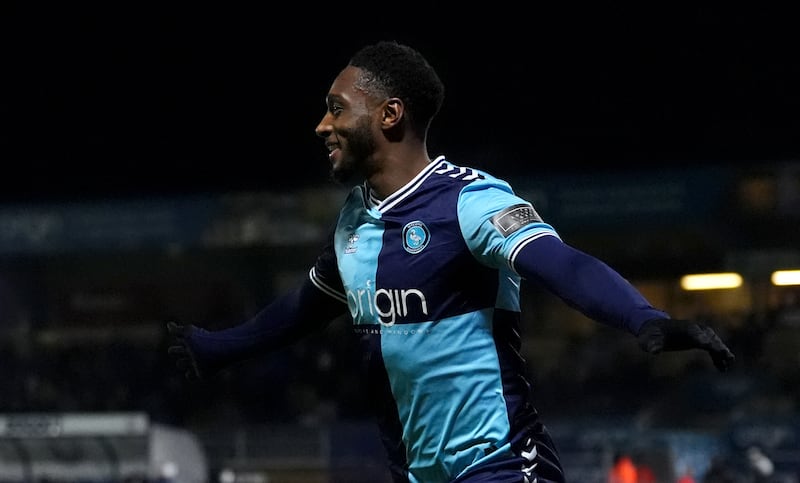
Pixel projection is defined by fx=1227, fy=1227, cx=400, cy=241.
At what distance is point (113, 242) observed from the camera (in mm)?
16688

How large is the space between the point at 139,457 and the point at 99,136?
669cm

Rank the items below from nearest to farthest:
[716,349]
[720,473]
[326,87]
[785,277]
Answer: [716,349]
[720,473]
[785,277]
[326,87]

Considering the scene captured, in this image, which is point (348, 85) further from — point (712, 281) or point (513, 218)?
point (712, 281)

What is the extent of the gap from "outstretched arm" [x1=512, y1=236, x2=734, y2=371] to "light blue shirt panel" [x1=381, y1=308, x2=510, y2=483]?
0.98 ft

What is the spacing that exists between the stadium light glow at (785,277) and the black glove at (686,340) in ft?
39.4

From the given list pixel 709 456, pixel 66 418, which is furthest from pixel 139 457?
pixel 709 456

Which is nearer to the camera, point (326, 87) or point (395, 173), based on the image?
point (395, 173)

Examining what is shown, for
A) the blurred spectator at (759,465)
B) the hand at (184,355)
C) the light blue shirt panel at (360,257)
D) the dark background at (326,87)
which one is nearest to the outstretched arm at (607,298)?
the light blue shirt panel at (360,257)

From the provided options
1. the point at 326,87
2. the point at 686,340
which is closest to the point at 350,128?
the point at 686,340

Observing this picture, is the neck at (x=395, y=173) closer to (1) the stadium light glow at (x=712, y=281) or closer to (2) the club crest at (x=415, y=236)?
(2) the club crest at (x=415, y=236)

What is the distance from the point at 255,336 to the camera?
338 centimetres

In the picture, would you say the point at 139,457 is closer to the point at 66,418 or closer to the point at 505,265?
the point at 66,418

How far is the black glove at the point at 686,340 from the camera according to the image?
2189 mm

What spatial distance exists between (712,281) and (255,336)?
11.3 m
